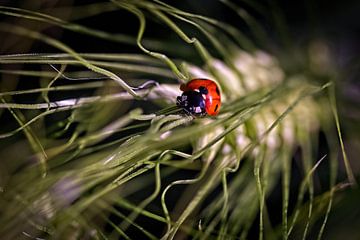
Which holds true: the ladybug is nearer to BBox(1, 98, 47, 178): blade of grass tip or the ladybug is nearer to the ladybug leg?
the ladybug leg

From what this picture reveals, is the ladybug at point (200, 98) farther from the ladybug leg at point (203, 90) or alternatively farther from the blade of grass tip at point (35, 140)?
the blade of grass tip at point (35, 140)

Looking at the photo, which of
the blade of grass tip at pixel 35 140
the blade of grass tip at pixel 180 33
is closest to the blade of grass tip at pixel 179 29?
the blade of grass tip at pixel 180 33

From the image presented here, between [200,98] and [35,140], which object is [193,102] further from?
[35,140]

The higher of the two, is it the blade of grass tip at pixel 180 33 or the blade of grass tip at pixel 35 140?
the blade of grass tip at pixel 180 33

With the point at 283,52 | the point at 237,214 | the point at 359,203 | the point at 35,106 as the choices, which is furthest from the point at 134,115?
the point at 283,52

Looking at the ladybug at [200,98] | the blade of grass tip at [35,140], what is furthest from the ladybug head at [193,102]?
the blade of grass tip at [35,140]

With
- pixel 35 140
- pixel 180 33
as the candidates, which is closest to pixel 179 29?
pixel 180 33

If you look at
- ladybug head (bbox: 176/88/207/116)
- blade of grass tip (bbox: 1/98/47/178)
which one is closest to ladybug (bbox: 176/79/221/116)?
ladybug head (bbox: 176/88/207/116)

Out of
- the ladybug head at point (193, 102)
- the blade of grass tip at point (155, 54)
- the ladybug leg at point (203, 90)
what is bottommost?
the ladybug head at point (193, 102)
